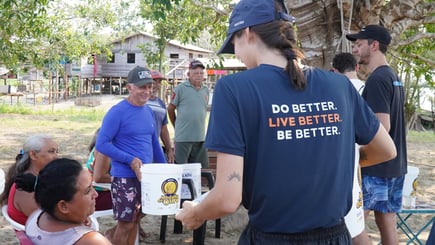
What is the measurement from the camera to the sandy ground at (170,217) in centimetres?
541

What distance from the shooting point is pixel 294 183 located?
1.85 metres

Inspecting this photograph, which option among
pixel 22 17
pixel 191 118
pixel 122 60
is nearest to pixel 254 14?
pixel 191 118

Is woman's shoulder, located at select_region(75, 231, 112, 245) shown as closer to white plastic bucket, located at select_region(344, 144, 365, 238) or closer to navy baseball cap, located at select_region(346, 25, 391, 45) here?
white plastic bucket, located at select_region(344, 144, 365, 238)

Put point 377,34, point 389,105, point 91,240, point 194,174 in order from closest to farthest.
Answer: point 91,240 < point 389,105 < point 377,34 < point 194,174

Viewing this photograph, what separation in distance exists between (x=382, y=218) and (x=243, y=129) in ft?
8.33

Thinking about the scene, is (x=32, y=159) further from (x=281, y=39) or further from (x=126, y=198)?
(x=281, y=39)

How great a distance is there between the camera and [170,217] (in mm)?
6129

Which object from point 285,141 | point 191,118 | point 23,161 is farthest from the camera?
point 191,118

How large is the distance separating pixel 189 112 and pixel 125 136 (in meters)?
2.25

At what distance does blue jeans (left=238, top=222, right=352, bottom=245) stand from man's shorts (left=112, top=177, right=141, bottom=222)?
219 cm

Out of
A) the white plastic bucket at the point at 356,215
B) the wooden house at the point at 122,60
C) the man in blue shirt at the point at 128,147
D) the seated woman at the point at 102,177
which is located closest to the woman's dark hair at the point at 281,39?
the white plastic bucket at the point at 356,215

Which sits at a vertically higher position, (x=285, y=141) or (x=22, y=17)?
(x=22, y=17)

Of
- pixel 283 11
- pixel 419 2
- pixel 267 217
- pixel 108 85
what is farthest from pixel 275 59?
pixel 108 85

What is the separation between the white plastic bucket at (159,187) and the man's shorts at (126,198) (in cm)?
30
